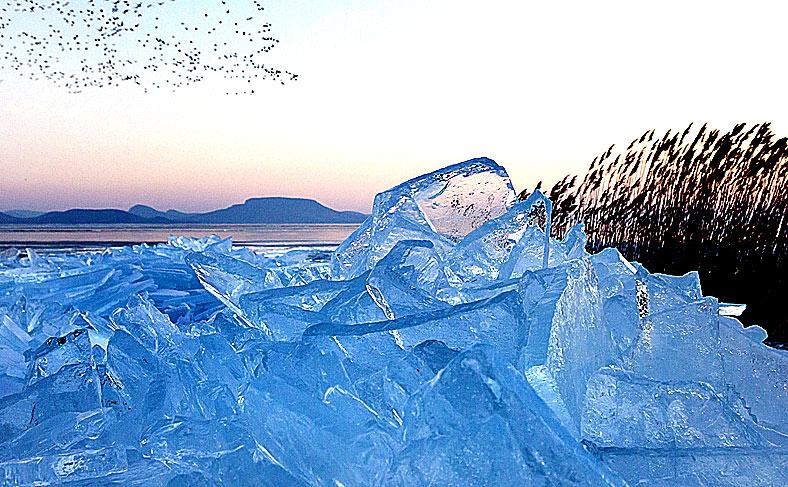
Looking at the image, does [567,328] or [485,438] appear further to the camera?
[567,328]

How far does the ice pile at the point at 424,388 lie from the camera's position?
516 millimetres

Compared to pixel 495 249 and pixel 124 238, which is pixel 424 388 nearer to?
pixel 495 249

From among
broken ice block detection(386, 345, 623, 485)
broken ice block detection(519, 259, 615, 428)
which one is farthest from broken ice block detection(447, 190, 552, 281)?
broken ice block detection(386, 345, 623, 485)

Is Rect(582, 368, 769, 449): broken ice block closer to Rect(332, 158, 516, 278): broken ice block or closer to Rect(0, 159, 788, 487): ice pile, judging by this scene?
Rect(0, 159, 788, 487): ice pile

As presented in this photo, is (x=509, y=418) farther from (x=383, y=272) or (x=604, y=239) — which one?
(x=604, y=239)

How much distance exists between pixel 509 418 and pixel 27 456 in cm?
45

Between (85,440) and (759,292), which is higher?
(85,440)

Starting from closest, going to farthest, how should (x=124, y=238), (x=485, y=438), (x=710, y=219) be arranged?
(x=485, y=438), (x=710, y=219), (x=124, y=238)

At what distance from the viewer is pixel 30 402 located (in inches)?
30.8

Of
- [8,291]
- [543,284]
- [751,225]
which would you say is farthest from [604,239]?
[543,284]

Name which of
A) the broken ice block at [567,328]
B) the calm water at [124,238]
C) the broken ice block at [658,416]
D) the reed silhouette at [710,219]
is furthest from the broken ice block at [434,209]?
the calm water at [124,238]

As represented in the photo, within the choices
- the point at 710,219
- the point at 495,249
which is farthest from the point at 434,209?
the point at 710,219

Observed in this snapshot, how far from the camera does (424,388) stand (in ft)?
1.73

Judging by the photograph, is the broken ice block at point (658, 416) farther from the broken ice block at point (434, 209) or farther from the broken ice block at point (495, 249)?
the broken ice block at point (434, 209)
